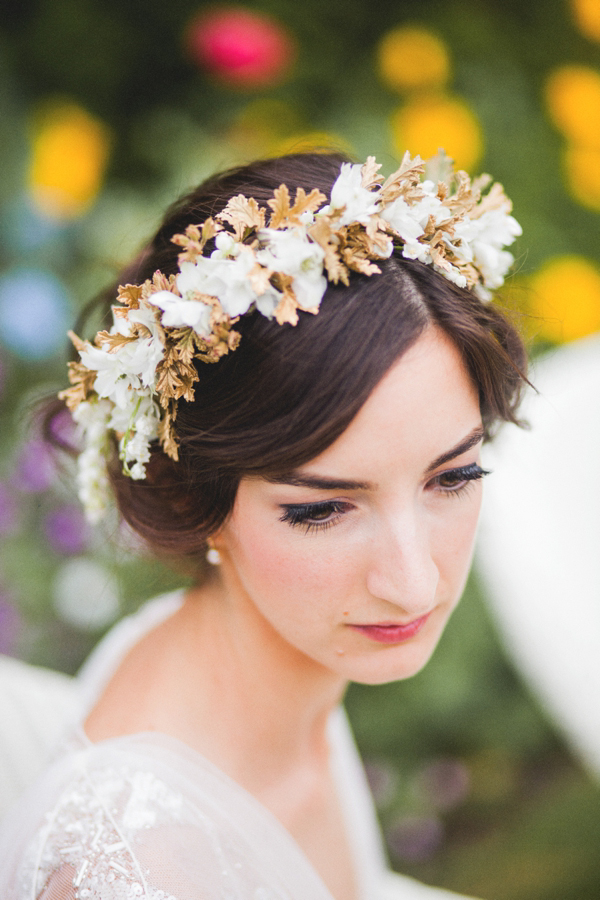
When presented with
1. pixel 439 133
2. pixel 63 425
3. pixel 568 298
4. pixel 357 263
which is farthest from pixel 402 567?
pixel 439 133

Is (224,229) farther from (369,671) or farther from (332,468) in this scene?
(369,671)

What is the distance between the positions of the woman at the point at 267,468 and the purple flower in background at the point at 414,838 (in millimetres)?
1436

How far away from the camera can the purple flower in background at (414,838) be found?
273 centimetres

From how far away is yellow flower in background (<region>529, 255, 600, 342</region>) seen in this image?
299cm

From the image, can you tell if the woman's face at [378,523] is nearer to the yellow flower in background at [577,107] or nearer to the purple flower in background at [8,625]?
the purple flower in background at [8,625]

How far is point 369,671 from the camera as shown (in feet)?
4.49

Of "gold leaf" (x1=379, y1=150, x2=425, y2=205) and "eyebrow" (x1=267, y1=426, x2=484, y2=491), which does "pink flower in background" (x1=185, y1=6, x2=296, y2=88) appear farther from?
"eyebrow" (x1=267, y1=426, x2=484, y2=491)

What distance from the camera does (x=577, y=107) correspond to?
3.26 m

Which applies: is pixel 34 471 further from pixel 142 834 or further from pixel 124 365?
pixel 142 834

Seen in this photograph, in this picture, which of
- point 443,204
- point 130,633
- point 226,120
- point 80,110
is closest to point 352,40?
point 226,120

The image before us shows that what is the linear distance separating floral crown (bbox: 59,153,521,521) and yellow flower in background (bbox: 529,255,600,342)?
1.72m

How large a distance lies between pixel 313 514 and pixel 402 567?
0.16 m

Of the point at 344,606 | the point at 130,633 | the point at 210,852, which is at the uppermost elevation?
the point at 344,606

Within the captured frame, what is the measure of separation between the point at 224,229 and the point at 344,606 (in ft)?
2.14
